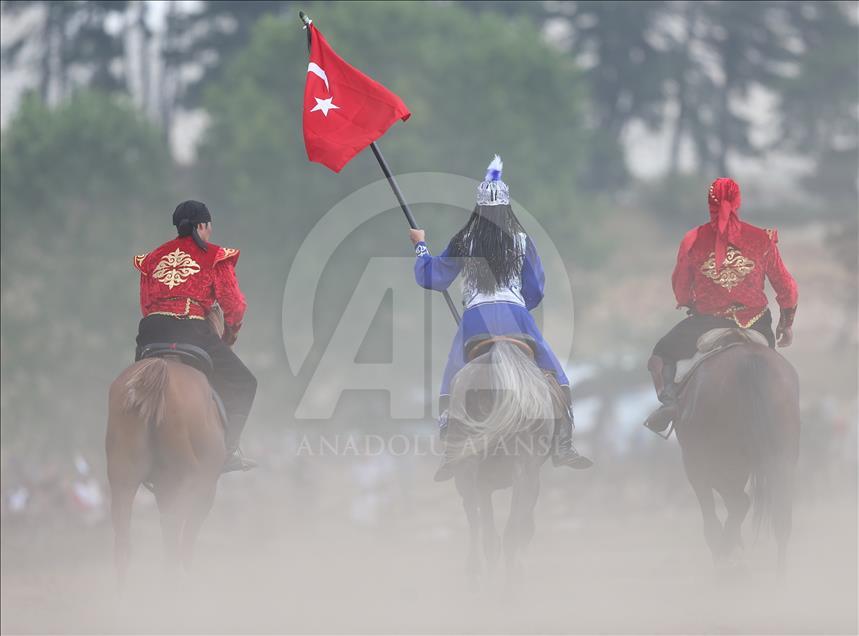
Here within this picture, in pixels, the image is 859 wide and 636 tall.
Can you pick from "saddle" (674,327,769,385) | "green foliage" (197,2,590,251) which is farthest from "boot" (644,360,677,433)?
"green foliage" (197,2,590,251)

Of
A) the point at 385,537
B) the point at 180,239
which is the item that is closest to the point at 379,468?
the point at 385,537

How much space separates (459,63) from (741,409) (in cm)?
3304

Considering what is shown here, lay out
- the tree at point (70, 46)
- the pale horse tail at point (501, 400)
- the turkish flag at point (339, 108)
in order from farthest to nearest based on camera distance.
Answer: the tree at point (70, 46) < the turkish flag at point (339, 108) < the pale horse tail at point (501, 400)

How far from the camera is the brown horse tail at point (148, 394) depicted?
13.0m

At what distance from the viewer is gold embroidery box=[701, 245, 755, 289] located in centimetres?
1378

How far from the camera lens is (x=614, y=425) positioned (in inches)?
1454

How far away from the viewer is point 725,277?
13828 mm

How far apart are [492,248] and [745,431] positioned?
2867 mm

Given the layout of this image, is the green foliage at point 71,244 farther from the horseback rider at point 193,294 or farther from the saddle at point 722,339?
the saddle at point 722,339

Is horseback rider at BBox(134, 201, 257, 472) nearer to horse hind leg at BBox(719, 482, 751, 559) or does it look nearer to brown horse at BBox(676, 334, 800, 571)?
brown horse at BBox(676, 334, 800, 571)

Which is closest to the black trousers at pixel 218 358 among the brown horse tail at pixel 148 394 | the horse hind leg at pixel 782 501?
the brown horse tail at pixel 148 394

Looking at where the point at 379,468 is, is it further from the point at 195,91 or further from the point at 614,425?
the point at 195,91

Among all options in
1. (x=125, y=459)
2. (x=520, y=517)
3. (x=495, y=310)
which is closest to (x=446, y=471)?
(x=520, y=517)

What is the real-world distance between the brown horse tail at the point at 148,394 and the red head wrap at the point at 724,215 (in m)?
5.27
